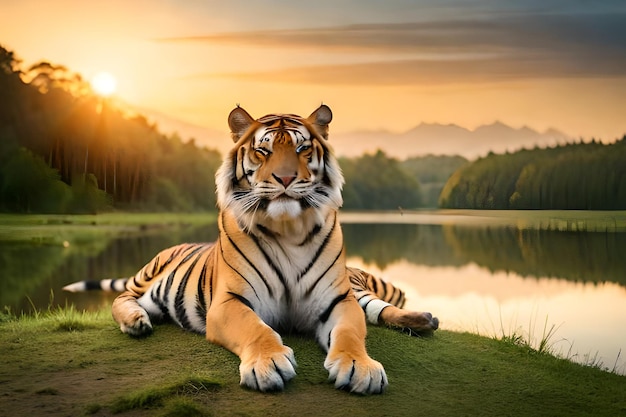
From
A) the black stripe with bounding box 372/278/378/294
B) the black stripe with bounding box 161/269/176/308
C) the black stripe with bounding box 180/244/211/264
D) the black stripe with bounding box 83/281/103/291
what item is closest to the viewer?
the black stripe with bounding box 161/269/176/308

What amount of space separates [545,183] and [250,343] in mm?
4920

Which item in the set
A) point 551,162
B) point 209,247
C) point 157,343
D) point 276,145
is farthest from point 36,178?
point 551,162

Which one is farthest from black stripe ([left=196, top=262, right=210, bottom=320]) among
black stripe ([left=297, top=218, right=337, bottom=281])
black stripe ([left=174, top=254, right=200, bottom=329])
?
black stripe ([left=297, top=218, right=337, bottom=281])

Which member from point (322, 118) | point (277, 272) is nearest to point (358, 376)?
point (277, 272)

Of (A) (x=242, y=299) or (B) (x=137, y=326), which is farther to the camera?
(B) (x=137, y=326)

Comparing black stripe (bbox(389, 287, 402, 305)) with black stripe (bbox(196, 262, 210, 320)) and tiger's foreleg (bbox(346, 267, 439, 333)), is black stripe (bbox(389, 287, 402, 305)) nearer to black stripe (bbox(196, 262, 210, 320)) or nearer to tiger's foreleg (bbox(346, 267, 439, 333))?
tiger's foreleg (bbox(346, 267, 439, 333))

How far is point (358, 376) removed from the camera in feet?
9.37

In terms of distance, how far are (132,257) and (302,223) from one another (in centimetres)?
372

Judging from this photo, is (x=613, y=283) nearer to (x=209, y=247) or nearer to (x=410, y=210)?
(x=410, y=210)

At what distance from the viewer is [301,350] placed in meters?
3.45

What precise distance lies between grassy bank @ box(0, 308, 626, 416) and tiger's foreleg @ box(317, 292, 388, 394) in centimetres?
5

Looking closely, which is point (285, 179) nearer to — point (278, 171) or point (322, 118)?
point (278, 171)

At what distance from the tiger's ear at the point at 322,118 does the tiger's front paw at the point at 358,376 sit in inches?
53.0

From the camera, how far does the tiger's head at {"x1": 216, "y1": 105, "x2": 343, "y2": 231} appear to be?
11.0 ft
